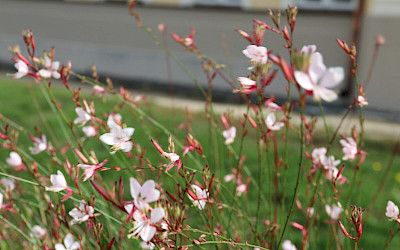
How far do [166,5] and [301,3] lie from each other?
6.92 ft

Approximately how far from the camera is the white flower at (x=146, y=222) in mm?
899

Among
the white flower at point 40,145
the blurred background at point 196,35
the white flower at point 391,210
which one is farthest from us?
the blurred background at point 196,35

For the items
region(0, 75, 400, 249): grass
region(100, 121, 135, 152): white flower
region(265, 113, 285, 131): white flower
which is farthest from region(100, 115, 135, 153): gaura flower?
region(265, 113, 285, 131): white flower

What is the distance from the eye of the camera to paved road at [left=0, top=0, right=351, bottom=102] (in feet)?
21.1

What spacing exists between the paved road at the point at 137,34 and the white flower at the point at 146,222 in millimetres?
5725

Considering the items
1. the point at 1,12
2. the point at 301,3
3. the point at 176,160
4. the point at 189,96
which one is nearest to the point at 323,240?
the point at 176,160

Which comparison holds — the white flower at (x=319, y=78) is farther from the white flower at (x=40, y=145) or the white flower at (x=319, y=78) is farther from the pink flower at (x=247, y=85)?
the white flower at (x=40, y=145)

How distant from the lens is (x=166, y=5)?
293 inches

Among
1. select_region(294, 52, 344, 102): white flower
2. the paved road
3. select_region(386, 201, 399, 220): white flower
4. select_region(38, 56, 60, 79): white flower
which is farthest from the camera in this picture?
the paved road

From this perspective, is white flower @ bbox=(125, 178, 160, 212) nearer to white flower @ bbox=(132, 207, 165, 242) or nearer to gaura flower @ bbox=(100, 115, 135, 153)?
white flower @ bbox=(132, 207, 165, 242)

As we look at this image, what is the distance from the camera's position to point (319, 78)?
2.34 ft

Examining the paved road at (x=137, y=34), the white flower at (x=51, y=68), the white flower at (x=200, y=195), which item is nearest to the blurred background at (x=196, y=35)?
the paved road at (x=137, y=34)

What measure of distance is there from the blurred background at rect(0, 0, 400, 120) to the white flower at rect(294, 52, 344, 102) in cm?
530

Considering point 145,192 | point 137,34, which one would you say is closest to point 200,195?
point 145,192
